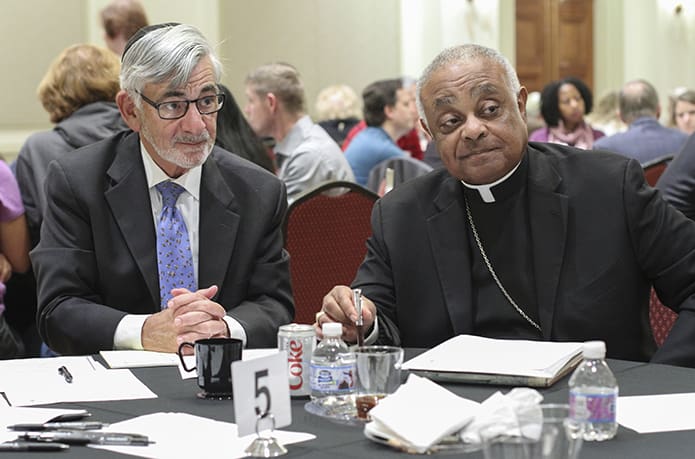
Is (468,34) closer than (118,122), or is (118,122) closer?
(118,122)

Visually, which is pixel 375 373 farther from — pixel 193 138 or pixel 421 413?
pixel 193 138

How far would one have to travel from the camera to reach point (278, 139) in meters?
5.72

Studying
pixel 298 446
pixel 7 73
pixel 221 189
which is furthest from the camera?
pixel 7 73

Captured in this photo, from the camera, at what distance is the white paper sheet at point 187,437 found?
1541 millimetres

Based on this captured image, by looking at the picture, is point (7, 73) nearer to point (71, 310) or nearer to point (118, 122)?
point (118, 122)

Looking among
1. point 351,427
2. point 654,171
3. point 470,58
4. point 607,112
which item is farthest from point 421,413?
point 607,112

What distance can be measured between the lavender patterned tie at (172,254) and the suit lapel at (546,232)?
33.0 inches

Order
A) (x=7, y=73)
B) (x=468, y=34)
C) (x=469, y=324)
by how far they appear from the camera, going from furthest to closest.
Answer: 1. (x=468, y=34)
2. (x=7, y=73)
3. (x=469, y=324)

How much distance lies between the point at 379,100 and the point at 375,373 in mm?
5523

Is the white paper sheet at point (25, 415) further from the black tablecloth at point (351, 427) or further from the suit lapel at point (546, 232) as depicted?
the suit lapel at point (546, 232)

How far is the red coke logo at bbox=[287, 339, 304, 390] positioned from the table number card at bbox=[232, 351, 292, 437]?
302 millimetres

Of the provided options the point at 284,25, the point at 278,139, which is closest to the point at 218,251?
the point at 278,139

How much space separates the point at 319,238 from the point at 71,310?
1287mm

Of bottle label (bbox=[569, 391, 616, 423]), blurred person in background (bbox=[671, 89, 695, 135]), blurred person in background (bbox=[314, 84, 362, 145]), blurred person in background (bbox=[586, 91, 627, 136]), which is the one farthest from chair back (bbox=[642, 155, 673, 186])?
blurred person in background (bbox=[586, 91, 627, 136])
